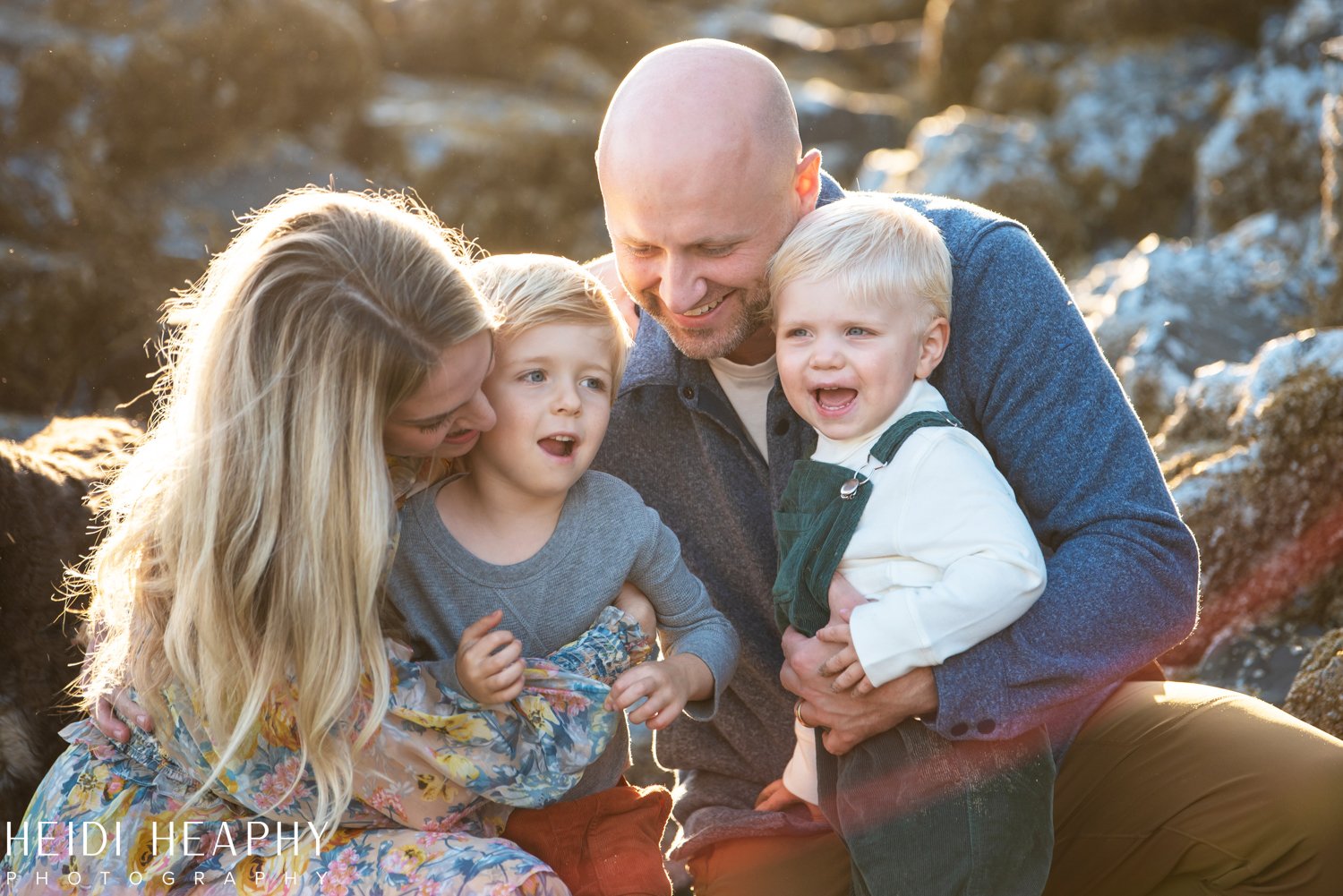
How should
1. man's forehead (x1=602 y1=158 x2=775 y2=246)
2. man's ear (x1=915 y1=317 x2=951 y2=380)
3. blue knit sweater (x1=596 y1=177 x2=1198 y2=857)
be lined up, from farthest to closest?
man's forehead (x1=602 y1=158 x2=775 y2=246) → man's ear (x1=915 y1=317 x2=951 y2=380) → blue knit sweater (x1=596 y1=177 x2=1198 y2=857)

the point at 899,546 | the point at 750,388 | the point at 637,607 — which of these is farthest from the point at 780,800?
the point at 750,388

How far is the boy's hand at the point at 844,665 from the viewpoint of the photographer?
2.59 m

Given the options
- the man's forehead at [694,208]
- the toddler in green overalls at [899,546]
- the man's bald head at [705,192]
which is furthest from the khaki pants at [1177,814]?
the man's forehead at [694,208]

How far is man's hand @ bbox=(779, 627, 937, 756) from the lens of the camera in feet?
8.53

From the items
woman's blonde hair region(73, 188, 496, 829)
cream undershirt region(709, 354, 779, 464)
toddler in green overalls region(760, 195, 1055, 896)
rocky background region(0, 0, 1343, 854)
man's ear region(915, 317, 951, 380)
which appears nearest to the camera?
woman's blonde hair region(73, 188, 496, 829)

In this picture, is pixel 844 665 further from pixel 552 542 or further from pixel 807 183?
pixel 807 183

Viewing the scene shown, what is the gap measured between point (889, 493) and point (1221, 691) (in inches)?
40.3

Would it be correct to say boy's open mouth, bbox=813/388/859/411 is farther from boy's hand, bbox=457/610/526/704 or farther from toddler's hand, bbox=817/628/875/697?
boy's hand, bbox=457/610/526/704

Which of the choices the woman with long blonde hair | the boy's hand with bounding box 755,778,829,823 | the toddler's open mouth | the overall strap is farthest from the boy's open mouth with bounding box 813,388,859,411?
the boy's hand with bounding box 755,778,829,823

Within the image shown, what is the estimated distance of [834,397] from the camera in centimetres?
272

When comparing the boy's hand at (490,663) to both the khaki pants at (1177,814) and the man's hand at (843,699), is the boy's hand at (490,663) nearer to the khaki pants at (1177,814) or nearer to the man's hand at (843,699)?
the man's hand at (843,699)

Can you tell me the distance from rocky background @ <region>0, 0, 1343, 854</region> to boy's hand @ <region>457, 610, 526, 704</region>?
4.64ft

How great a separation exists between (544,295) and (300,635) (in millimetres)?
876

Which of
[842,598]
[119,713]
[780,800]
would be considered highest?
[842,598]
